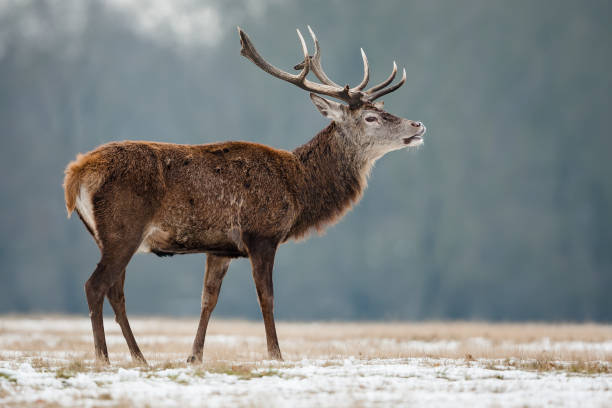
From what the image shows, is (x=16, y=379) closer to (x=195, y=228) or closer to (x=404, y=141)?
(x=195, y=228)

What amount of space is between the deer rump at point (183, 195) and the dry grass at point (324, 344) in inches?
57.4

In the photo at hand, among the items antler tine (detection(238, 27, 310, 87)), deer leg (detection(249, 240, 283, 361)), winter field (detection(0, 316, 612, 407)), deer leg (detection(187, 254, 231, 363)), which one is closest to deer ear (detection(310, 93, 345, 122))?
antler tine (detection(238, 27, 310, 87))

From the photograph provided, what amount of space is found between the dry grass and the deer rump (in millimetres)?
1459

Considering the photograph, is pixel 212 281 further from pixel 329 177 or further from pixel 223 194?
pixel 329 177

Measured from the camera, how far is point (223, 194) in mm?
8953

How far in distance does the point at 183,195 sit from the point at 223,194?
1.71 feet

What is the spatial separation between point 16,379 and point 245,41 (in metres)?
5.82

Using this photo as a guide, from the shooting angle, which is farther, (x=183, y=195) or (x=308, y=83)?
(x=308, y=83)

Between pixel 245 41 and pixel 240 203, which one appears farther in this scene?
pixel 245 41

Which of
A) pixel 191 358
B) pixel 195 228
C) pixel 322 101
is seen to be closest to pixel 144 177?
pixel 195 228

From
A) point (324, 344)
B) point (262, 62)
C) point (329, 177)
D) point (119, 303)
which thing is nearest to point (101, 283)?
point (119, 303)

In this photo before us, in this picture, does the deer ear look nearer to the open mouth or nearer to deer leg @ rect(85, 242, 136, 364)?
the open mouth

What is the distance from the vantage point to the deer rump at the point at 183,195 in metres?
8.24

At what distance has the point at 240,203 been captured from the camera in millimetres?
9000
